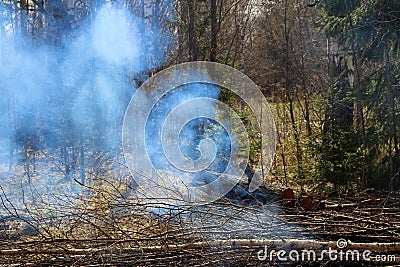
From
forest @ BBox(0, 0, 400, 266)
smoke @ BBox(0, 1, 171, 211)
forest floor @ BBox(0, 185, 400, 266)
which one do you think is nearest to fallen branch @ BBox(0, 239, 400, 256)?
forest floor @ BBox(0, 185, 400, 266)

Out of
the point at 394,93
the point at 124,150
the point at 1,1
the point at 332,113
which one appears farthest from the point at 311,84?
the point at 1,1

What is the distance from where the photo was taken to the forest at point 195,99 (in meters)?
5.66

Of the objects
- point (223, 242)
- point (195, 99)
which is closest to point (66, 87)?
point (195, 99)

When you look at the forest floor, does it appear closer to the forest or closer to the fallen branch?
the fallen branch

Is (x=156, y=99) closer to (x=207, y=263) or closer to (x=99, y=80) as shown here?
(x=99, y=80)

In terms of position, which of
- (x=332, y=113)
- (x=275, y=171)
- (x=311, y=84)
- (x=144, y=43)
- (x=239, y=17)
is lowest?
(x=275, y=171)

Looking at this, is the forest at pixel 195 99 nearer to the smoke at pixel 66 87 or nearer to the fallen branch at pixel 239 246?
the smoke at pixel 66 87

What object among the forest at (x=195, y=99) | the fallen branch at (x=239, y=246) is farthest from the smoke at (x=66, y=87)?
the fallen branch at (x=239, y=246)

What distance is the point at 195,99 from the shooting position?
24.7 ft

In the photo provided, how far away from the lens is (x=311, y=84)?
344 inches

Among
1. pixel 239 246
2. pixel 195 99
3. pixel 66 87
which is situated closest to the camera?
pixel 239 246

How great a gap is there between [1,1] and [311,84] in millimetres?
6659

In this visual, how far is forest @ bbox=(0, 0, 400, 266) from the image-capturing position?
5664mm

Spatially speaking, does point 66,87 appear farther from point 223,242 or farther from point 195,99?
A: point 223,242
